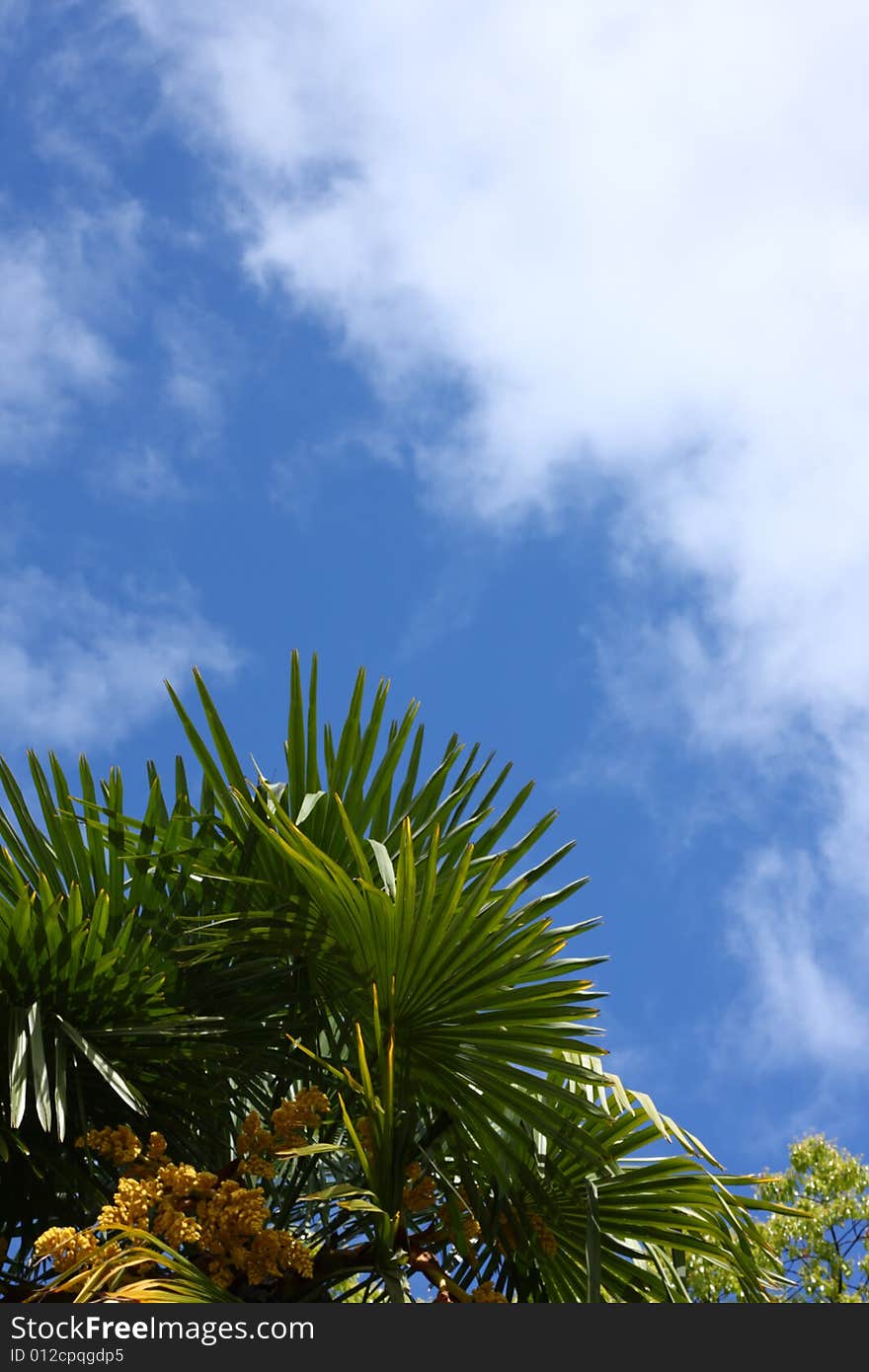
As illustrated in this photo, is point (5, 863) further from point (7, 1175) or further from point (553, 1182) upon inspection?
point (553, 1182)

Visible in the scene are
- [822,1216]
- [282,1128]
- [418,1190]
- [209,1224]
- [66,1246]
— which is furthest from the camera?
[822,1216]

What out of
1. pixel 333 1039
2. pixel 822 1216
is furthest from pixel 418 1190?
pixel 822 1216

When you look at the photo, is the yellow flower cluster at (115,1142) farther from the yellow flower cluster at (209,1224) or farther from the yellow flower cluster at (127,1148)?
the yellow flower cluster at (209,1224)

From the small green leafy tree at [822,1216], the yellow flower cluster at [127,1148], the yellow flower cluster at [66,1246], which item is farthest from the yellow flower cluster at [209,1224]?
the small green leafy tree at [822,1216]

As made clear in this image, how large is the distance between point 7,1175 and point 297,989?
92cm

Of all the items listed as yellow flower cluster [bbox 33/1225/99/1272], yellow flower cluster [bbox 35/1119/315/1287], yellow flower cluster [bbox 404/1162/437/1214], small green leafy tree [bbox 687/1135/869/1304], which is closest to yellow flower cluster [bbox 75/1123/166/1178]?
yellow flower cluster [bbox 35/1119/315/1287]

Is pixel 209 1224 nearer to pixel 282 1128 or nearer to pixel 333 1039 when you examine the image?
pixel 282 1128

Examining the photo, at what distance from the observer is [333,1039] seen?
3529 millimetres

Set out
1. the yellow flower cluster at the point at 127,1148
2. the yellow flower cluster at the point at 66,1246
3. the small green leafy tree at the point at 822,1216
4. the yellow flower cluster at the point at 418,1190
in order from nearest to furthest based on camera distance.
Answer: the yellow flower cluster at the point at 66,1246, the yellow flower cluster at the point at 127,1148, the yellow flower cluster at the point at 418,1190, the small green leafy tree at the point at 822,1216

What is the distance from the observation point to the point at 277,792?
12.6 ft

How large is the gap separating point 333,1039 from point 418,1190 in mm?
486

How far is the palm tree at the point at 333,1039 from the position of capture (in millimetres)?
3117

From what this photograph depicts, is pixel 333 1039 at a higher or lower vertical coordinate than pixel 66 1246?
higher

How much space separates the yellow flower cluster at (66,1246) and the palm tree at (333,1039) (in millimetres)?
345
